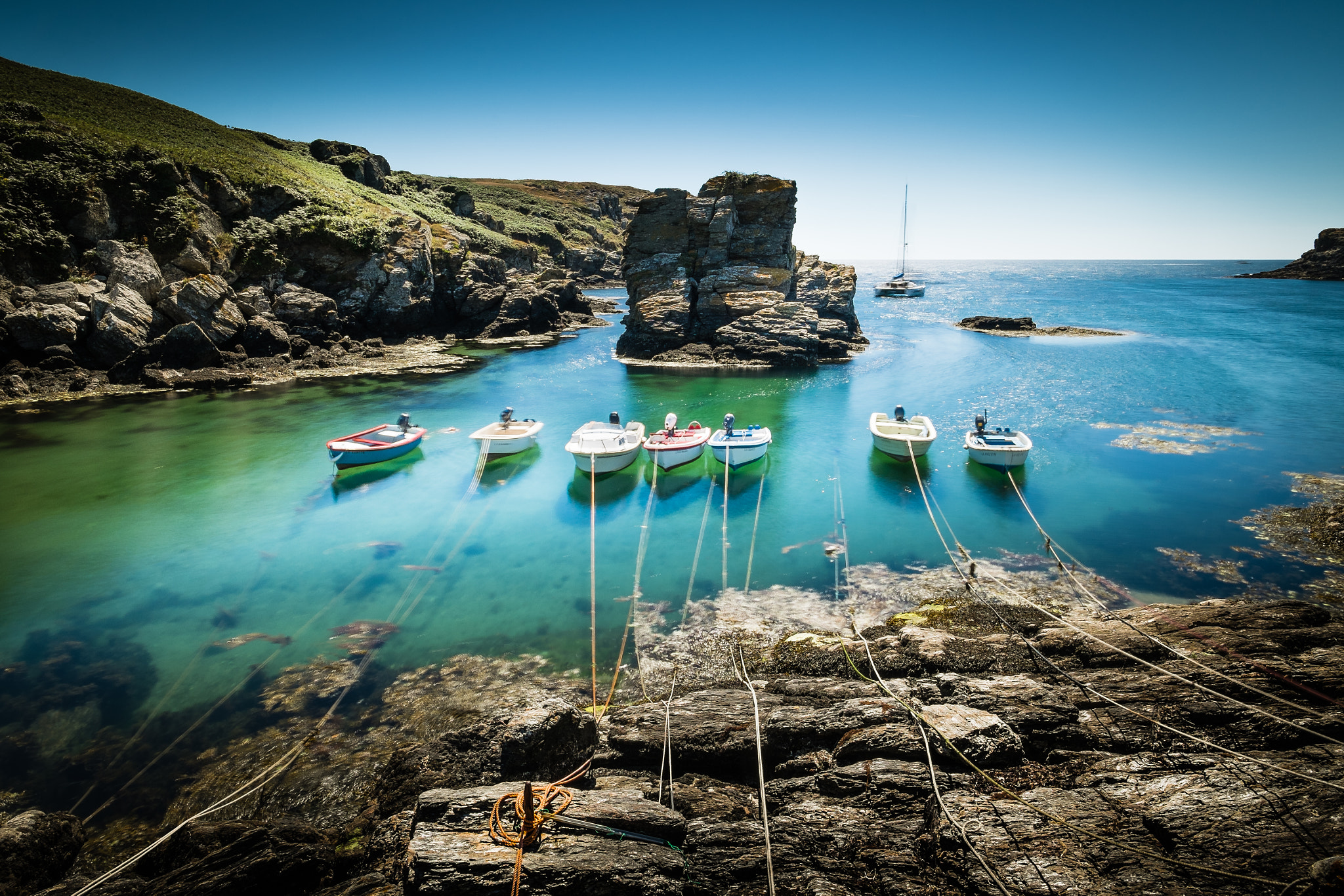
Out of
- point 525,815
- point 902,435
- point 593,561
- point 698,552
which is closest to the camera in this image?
point 525,815

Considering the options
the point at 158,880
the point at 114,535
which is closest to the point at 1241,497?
the point at 158,880

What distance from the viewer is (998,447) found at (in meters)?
20.2

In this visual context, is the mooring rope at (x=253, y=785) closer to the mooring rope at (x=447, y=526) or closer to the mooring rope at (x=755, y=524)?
the mooring rope at (x=447, y=526)

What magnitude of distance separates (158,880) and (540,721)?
3.77 metres

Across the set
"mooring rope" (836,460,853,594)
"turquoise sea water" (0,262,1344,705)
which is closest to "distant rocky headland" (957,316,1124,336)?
"turquoise sea water" (0,262,1344,705)

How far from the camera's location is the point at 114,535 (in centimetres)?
1591

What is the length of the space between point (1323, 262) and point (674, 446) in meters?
161

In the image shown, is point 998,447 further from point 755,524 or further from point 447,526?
point 447,526

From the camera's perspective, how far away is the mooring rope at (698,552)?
12.4 meters

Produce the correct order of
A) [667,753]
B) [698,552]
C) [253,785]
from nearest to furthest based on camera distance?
[667,753] < [253,785] < [698,552]

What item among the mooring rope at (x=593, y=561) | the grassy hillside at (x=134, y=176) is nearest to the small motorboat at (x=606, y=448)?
the mooring rope at (x=593, y=561)

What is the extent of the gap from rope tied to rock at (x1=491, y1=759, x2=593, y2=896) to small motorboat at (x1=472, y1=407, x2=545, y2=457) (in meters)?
17.4

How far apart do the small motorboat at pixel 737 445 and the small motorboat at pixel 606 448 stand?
3017mm

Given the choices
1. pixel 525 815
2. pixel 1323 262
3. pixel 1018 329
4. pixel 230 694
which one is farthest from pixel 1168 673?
pixel 1323 262
